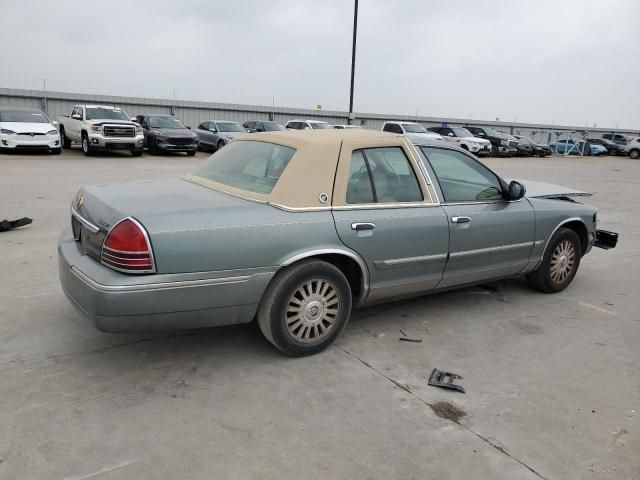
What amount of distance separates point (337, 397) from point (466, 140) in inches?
1023

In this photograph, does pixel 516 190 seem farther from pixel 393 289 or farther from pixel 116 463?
pixel 116 463

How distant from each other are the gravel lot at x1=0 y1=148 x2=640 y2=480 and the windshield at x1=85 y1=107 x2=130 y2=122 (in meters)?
16.2

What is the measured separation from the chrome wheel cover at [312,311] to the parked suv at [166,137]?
18.5m

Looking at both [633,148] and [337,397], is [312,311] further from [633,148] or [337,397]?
[633,148]

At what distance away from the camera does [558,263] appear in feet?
17.6

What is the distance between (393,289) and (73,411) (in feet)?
7.51

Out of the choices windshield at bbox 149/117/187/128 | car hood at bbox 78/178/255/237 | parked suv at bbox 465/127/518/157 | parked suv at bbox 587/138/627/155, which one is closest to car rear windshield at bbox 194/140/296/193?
car hood at bbox 78/178/255/237

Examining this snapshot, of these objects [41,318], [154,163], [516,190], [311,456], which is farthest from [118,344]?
[154,163]

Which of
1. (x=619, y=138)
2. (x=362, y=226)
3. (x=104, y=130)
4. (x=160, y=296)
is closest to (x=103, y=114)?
(x=104, y=130)

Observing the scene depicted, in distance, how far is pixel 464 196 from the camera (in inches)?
178

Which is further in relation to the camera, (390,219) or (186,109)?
(186,109)

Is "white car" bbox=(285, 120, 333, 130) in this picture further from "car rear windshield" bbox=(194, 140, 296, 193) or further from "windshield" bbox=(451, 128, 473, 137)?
"car rear windshield" bbox=(194, 140, 296, 193)

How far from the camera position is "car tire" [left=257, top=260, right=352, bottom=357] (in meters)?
3.57

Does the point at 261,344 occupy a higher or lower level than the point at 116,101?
lower
